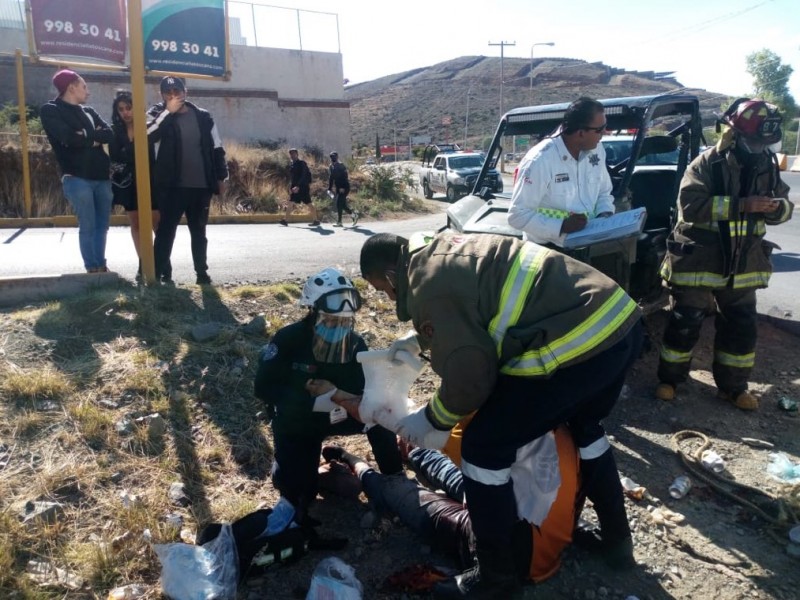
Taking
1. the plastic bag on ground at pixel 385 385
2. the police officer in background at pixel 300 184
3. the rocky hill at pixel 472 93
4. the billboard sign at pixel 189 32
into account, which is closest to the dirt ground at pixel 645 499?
the plastic bag on ground at pixel 385 385

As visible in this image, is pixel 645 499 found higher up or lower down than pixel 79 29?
lower down

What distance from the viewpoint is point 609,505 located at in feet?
8.89

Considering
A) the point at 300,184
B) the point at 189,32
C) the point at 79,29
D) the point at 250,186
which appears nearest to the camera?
the point at 189,32

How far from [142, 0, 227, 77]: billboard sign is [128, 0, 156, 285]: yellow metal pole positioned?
2530 millimetres

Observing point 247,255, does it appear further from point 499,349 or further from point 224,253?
point 499,349

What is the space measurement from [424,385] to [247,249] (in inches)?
172

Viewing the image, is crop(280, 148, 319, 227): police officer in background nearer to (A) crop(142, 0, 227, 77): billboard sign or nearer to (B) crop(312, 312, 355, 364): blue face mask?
(A) crop(142, 0, 227, 77): billboard sign

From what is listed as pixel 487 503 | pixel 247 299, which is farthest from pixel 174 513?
pixel 247 299

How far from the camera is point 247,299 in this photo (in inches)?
208

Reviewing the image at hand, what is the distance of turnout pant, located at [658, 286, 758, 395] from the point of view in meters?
4.27

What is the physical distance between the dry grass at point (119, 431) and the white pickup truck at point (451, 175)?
53.1 ft

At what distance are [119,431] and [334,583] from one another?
163cm

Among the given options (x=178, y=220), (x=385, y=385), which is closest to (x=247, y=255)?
(x=178, y=220)

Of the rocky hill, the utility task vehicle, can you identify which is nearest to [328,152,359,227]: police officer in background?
the utility task vehicle
